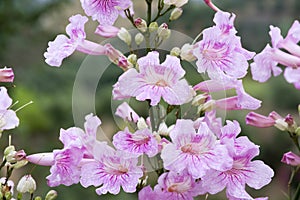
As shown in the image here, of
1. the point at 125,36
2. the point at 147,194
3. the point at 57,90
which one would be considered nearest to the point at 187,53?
the point at 125,36

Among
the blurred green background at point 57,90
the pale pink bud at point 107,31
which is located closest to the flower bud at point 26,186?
the pale pink bud at point 107,31

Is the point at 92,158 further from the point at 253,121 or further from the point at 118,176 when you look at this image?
the point at 253,121

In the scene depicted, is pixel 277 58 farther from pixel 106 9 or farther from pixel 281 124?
pixel 106 9

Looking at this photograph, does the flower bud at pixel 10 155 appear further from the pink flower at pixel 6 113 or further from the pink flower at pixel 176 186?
the pink flower at pixel 176 186

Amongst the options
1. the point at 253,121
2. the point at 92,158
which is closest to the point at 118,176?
the point at 92,158

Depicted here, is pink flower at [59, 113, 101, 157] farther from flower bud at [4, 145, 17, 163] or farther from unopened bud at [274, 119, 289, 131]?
unopened bud at [274, 119, 289, 131]

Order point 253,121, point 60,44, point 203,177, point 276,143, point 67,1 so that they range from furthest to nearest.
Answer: point 276,143, point 67,1, point 253,121, point 60,44, point 203,177

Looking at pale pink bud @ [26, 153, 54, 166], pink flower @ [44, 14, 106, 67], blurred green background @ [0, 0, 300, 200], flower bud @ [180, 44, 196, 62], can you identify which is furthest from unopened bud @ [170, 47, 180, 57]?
blurred green background @ [0, 0, 300, 200]
